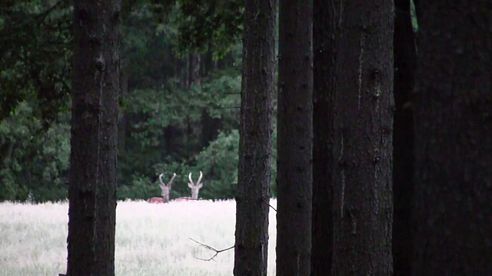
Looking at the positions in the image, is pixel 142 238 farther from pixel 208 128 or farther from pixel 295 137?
pixel 208 128

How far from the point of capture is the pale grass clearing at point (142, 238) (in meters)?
14.8

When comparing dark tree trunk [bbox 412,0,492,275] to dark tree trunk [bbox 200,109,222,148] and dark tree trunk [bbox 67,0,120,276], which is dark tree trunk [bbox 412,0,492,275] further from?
dark tree trunk [bbox 200,109,222,148]

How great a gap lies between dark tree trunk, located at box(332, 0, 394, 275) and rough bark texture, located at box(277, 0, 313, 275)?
3073mm

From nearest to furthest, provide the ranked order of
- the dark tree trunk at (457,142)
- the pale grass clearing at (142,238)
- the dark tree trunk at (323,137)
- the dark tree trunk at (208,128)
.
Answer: the dark tree trunk at (457,142) → the dark tree trunk at (323,137) → the pale grass clearing at (142,238) → the dark tree trunk at (208,128)

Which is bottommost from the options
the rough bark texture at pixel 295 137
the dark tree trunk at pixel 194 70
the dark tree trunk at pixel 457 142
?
the dark tree trunk at pixel 457 142

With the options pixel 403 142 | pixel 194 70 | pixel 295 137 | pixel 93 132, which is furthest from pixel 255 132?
pixel 194 70

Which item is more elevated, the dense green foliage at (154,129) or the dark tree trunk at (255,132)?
the dense green foliage at (154,129)

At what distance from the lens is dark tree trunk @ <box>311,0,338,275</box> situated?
7.45 metres

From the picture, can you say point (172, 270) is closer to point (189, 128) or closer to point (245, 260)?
point (245, 260)

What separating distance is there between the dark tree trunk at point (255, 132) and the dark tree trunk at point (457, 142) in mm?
5449

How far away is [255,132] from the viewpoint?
27.6 feet

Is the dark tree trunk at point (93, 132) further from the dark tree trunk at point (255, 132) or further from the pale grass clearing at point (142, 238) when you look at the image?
the pale grass clearing at point (142, 238)

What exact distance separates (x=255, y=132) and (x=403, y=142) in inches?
54.2

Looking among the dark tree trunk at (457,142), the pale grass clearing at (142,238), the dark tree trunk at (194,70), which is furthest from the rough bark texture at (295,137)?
the dark tree trunk at (194,70)
